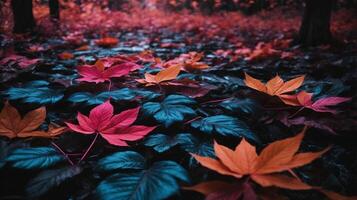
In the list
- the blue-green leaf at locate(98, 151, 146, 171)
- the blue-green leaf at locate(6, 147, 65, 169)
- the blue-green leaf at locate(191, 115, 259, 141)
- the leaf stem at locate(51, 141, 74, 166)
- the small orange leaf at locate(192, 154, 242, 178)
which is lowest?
the leaf stem at locate(51, 141, 74, 166)

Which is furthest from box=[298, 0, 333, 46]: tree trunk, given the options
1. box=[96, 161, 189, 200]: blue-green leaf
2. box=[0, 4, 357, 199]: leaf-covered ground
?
box=[96, 161, 189, 200]: blue-green leaf

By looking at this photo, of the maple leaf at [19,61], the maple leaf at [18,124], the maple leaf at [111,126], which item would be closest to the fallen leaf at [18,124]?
the maple leaf at [18,124]

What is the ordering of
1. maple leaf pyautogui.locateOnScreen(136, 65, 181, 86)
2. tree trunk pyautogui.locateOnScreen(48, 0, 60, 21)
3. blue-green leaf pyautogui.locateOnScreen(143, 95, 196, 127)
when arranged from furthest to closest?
tree trunk pyautogui.locateOnScreen(48, 0, 60, 21) < maple leaf pyautogui.locateOnScreen(136, 65, 181, 86) < blue-green leaf pyautogui.locateOnScreen(143, 95, 196, 127)

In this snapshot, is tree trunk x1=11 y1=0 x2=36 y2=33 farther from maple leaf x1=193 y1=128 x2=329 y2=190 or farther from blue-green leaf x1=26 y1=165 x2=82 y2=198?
maple leaf x1=193 y1=128 x2=329 y2=190

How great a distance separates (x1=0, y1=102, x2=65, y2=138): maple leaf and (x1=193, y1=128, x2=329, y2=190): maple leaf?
1.74 ft

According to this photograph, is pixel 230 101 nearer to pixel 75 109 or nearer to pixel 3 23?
pixel 75 109

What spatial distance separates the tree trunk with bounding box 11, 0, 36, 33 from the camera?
5664 millimetres

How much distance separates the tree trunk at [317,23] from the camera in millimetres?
5016

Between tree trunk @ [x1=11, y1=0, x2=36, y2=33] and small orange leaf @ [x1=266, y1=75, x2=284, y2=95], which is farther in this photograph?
tree trunk @ [x1=11, y1=0, x2=36, y2=33]

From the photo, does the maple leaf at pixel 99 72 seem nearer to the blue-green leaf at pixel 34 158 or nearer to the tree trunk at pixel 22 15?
the blue-green leaf at pixel 34 158

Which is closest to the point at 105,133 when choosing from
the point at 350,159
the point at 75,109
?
the point at 75,109

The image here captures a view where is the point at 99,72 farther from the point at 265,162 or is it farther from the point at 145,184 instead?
the point at 265,162

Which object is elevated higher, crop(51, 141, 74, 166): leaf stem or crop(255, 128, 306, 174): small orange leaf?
crop(255, 128, 306, 174): small orange leaf

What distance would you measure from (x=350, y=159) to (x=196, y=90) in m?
0.65
